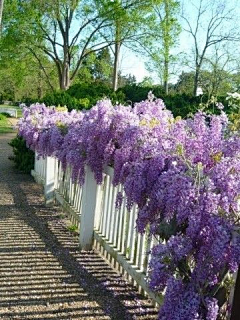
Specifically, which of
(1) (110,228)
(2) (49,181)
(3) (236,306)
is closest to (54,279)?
(1) (110,228)

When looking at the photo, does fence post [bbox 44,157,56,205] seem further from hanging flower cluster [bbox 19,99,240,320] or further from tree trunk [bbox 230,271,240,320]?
tree trunk [bbox 230,271,240,320]

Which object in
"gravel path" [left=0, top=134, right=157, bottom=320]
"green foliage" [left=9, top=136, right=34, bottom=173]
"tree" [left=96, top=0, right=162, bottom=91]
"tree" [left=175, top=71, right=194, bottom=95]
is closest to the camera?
"gravel path" [left=0, top=134, right=157, bottom=320]

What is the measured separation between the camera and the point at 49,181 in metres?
7.34

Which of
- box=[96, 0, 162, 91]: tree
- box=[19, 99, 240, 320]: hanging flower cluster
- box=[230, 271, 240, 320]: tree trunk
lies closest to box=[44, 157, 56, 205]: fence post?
box=[19, 99, 240, 320]: hanging flower cluster

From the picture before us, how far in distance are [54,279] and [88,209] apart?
1098mm

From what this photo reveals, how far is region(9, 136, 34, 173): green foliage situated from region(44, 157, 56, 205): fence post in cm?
290

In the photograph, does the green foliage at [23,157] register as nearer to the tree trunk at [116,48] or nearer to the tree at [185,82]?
the tree trunk at [116,48]

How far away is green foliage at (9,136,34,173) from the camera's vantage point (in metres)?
10.2

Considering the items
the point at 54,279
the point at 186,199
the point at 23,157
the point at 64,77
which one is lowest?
the point at 54,279

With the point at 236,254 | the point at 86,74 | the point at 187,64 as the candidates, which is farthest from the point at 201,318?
the point at 187,64

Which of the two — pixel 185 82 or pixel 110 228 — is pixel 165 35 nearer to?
pixel 185 82

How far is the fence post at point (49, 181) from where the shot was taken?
7242 millimetres

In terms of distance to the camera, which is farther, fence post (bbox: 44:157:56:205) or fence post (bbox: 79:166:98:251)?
fence post (bbox: 44:157:56:205)

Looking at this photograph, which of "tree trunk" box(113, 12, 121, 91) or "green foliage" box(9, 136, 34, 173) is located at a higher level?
"tree trunk" box(113, 12, 121, 91)
